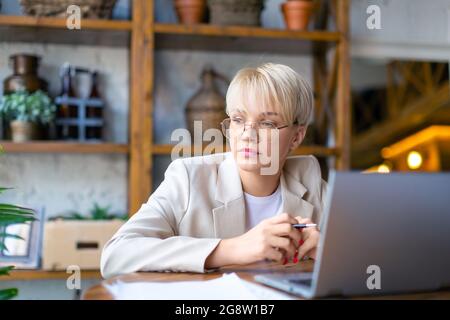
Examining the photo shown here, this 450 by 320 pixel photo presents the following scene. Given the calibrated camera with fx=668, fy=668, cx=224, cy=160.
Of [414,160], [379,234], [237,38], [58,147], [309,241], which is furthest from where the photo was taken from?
[414,160]

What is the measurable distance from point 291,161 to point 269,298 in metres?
0.96

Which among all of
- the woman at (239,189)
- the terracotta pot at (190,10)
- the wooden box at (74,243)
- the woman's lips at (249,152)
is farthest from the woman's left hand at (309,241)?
the terracotta pot at (190,10)

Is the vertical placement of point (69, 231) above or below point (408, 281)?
below

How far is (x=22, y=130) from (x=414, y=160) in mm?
6611

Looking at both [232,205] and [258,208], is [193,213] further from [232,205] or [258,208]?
[258,208]

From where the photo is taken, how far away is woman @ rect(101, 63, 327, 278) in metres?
1.31

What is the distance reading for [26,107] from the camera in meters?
3.26

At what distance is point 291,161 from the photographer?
1.88 meters

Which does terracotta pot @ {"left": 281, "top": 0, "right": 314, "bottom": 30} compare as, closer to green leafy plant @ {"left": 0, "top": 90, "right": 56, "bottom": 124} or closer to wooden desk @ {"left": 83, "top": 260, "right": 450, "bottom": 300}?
green leafy plant @ {"left": 0, "top": 90, "right": 56, "bottom": 124}

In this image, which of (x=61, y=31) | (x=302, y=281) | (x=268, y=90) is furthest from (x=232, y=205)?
(x=61, y=31)

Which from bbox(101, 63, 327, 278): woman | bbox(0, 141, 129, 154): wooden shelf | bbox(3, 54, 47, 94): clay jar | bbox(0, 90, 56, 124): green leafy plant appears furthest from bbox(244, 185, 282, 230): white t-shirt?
bbox(3, 54, 47, 94): clay jar

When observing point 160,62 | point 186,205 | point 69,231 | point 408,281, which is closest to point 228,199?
point 186,205

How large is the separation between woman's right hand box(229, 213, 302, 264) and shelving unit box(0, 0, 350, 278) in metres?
1.95
